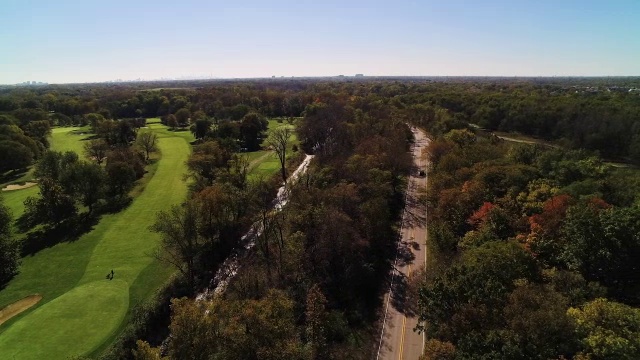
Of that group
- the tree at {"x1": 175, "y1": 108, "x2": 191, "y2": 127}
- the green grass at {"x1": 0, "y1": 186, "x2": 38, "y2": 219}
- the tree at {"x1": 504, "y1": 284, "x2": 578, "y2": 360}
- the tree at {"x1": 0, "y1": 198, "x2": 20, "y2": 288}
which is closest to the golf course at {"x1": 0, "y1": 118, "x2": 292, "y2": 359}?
the green grass at {"x1": 0, "y1": 186, "x2": 38, "y2": 219}

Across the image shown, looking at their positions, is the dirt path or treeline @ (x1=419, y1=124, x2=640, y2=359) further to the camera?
the dirt path

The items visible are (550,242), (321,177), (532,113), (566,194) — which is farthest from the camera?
(532,113)

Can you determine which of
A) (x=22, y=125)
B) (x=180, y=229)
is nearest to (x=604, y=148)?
(x=180, y=229)

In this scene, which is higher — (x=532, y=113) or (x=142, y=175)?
(x=532, y=113)

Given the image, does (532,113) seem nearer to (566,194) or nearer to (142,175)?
(566,194)

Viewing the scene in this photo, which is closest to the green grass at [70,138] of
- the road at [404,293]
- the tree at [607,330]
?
the road at [404,293]

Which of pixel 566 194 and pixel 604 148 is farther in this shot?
pixel 604 148

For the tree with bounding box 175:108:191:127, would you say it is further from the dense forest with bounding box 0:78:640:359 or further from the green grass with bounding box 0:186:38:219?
the green grass with bounding box 0:186:38:219

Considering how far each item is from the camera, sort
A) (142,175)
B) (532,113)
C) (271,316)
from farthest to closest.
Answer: (532,113) < (142,175) < (271,316)

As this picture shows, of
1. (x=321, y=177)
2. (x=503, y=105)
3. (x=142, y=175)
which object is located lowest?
(x=142, y=175)
